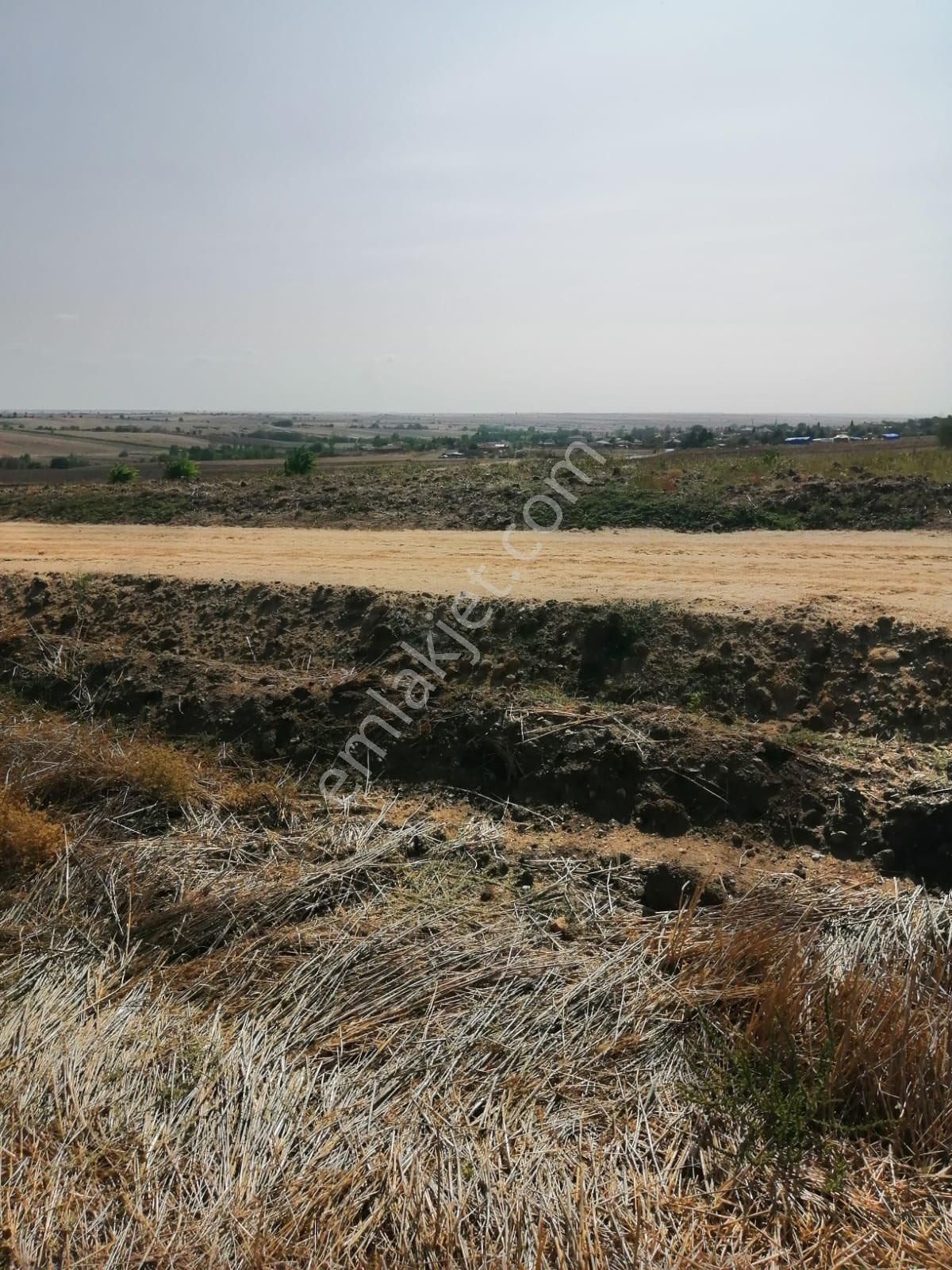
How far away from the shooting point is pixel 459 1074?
4.65 m

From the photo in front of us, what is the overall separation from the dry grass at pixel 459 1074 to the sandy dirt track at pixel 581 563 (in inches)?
166

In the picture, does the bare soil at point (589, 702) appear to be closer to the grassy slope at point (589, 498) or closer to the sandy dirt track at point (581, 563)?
the sandy dirt track at point (581, 563)

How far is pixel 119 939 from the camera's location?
5.82 metres

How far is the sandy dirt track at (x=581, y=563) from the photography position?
9328 millimetres

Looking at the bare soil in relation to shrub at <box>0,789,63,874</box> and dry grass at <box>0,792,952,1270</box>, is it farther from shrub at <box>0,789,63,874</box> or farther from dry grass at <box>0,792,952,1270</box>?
shrub at <box>0,789,63,874</box>

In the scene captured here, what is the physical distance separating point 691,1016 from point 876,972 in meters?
0.97

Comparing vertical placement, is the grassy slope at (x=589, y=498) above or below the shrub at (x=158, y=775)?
above

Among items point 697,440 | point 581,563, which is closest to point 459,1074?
point 581,563

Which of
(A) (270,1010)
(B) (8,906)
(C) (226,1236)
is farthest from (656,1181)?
(B) (8,906)

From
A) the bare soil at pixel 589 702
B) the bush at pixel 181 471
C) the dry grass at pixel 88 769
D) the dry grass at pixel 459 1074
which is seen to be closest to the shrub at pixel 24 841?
the dry grass at pixel 459 1074

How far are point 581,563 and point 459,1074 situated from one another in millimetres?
7427

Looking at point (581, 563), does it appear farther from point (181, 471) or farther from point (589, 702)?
point (181, 471)

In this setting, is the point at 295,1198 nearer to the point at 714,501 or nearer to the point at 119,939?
the point at 119,939

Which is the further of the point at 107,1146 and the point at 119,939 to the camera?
the point at 119,939
